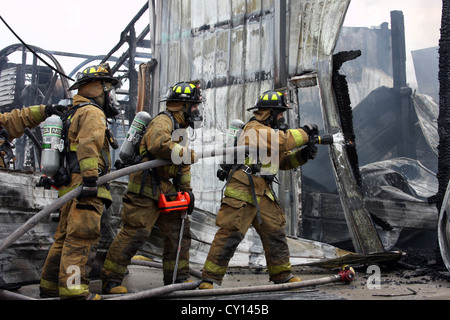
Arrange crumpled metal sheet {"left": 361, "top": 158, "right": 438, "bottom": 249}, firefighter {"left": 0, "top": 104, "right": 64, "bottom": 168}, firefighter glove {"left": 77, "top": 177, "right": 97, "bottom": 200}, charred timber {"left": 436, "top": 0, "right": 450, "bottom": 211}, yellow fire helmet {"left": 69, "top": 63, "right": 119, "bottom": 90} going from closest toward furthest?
firefighter glove {"left": 77, "top": 177, "right": 97, "bottom": 200}
yellow fire helmet {"left": 69, "top": 63, "right": 119, "bottom": 90}
firefighter {"left": 0, "top": 104, "right": 64, "bottom": 168}
charred timber {"left": 436, "top": 0, "right": 450, "bottom": 211}
crumpled metal sheet {"left": 361, "top": 158, "right": 438, "bottom": 249}

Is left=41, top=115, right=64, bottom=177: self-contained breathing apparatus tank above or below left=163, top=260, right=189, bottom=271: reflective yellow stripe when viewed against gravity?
above

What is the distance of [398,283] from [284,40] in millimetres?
3966

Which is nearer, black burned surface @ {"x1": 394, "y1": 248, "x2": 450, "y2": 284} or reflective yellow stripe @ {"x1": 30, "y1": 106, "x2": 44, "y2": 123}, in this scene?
reflective yellow stripe @ {"x1": 30, "y1": 106, "x2": 44, "y2": 123}

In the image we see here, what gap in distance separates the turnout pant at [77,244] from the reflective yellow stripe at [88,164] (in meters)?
0.28

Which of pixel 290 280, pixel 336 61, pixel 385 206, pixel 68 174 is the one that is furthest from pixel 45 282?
pixel 385 206

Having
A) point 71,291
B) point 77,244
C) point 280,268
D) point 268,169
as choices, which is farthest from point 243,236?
point 71,291

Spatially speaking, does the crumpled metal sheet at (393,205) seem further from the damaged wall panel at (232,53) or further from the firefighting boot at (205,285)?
the firefighting boot at (205,285)

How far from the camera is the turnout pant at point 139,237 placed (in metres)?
4.60

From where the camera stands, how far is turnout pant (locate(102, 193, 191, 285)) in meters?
4.60

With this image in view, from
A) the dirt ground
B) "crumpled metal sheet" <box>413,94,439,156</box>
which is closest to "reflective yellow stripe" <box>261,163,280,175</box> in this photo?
the dirt ground

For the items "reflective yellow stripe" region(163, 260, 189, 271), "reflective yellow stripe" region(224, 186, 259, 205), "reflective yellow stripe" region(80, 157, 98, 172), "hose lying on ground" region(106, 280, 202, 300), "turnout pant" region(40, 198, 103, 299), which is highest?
"reflective yellow stripe" region(80, 157, 98, 172)

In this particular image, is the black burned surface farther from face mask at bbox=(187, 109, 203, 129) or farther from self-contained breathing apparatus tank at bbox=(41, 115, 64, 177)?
self-contained breathing apparatus tank at bbox=(41, 115, 64, 177)

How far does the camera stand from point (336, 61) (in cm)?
666

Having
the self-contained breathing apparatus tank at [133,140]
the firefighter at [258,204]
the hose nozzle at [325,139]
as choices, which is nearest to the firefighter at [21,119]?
the self-contained breathing apparatus tank at [133,140]
